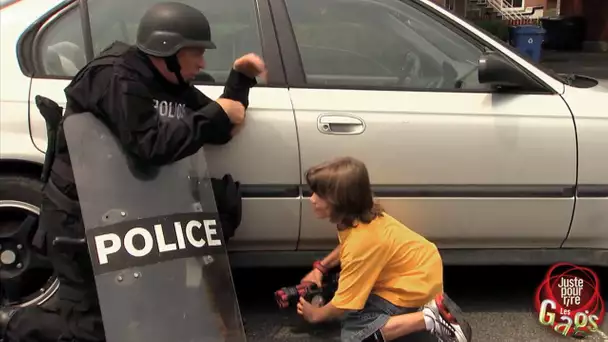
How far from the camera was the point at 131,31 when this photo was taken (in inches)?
132

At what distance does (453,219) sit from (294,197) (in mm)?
774

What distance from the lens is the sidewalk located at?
15.4 metres

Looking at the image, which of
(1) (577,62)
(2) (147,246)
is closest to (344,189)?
(2) (147,246)

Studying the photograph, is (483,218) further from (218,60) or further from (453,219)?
(218,60)

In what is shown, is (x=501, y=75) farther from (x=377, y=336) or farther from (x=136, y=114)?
(x=136, y=114)

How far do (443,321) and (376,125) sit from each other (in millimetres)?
925

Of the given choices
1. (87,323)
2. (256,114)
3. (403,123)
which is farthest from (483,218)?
(87,323)

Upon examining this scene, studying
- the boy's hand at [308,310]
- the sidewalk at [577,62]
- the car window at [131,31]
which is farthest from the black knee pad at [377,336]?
the sidewalk at [577,62]

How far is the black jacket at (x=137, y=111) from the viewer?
2688mm

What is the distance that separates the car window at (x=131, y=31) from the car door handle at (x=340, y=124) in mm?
464

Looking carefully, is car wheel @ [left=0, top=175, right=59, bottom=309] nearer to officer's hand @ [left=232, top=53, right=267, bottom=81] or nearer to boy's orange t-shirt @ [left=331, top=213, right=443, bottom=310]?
officer's hand @ [left=232, top=53, right=267, bottom=81]

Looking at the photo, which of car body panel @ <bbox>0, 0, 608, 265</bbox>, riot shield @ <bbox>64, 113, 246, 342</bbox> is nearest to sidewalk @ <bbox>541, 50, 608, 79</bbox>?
car body panel @ <bbox>0, 0, 608, 265</bbox>

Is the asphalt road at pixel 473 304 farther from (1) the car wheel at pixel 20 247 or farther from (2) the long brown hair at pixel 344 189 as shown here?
(1) the car wheel at pixel 20 247

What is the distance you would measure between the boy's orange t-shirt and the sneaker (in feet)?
0.13
